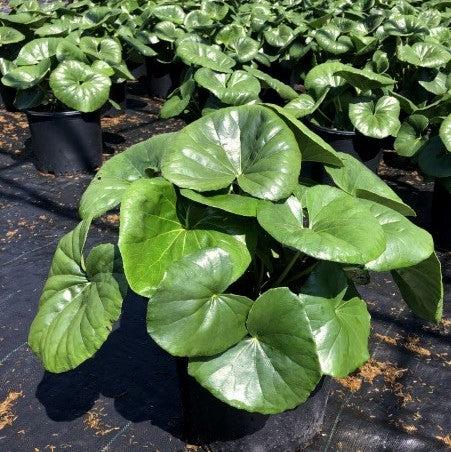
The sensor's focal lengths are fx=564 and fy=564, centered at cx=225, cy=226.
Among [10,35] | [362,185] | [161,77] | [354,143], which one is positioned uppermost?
[362,185]

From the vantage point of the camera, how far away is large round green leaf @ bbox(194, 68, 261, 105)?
2.83m

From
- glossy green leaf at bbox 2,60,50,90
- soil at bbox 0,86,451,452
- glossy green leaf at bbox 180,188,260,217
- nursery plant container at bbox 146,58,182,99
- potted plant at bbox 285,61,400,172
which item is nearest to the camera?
glossy green leaf at bbox 180,188,260,217

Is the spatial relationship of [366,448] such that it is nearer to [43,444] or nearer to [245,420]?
[245,420]

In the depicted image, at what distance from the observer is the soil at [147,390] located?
170 cm

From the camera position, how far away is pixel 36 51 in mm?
3619

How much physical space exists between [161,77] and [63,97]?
7.17ft

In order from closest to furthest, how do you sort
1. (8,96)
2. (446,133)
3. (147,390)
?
(147,390) < (446,133) < (8,96)

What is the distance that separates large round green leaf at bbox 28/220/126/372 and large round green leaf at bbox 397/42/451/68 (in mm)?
2532

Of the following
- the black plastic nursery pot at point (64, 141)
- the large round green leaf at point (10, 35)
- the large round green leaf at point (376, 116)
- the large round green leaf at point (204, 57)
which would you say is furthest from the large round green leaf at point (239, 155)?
the large round green leaf at point (10, 35)

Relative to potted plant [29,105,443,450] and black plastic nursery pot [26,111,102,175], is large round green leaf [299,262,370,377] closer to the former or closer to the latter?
potted plant [29,105,443,450]

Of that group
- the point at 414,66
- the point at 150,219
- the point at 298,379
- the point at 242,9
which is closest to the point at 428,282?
the point at 298,379

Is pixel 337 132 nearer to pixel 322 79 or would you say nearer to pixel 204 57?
pixel 322 79

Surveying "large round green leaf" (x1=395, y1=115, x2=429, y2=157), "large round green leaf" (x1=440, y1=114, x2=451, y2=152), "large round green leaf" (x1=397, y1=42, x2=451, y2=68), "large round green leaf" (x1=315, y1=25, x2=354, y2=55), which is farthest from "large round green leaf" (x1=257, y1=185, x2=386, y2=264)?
"large round green leaf" (x1=315, y1=25, x2=354, y2=55)

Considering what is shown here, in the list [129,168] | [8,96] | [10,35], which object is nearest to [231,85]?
[129,168]
